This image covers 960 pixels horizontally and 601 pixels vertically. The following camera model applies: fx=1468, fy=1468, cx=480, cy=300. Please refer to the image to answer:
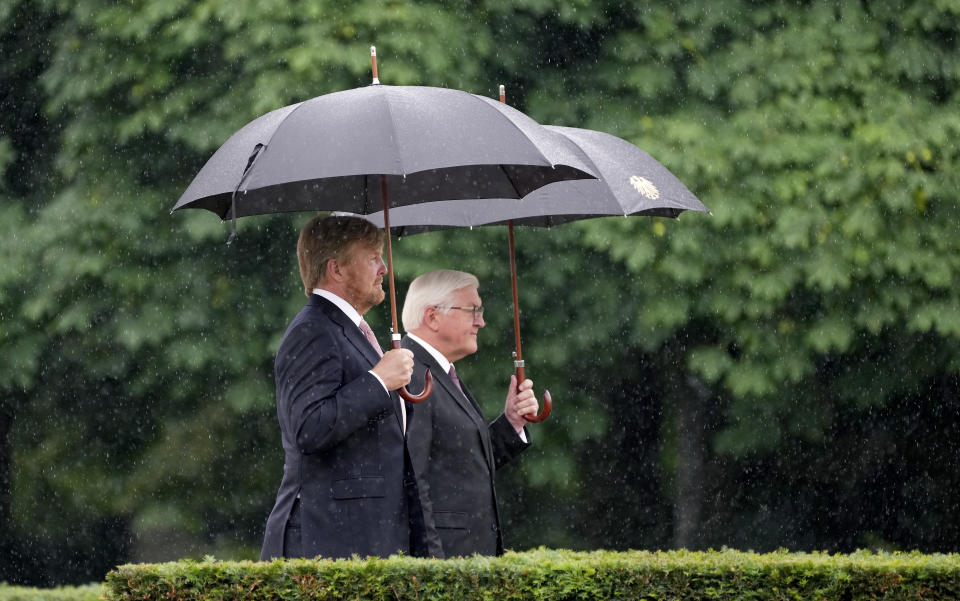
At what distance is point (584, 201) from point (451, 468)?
1.40 metres

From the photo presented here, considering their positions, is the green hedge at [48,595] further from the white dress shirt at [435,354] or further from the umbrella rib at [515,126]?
the umbrella rib at [515,126]

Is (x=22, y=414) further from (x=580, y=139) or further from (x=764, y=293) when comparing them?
(x=580, y=139)

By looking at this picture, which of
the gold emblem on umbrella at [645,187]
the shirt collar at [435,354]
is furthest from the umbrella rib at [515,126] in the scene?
the shirt collar at [435,354]

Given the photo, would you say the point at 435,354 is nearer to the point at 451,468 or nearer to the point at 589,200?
the point at 451,468

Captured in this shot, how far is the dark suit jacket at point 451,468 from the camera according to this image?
5.24 meters

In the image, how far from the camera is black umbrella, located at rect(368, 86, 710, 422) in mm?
5777

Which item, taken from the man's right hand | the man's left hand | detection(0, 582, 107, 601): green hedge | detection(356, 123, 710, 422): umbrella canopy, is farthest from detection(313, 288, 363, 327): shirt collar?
detection(0, 582, 107, 601): green hedge

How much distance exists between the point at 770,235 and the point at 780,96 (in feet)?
3.38

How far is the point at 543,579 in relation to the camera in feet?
14.7

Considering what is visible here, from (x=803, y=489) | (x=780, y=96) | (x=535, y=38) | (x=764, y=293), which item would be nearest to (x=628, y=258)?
(x=764, y=293)

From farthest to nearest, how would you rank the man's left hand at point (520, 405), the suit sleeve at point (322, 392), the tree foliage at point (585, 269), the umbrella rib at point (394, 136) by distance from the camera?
the tree foliage at point (585, 269), the man's left hand at point (520, 405), the suit sleeve at point (322, 392), the umbrella rib at point (394, 136)

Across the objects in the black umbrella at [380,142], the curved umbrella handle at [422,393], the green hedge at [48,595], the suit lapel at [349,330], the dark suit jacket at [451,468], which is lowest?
the green hedge at [48,595]

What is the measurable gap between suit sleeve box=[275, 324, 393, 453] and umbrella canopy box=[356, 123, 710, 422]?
0.99 metres

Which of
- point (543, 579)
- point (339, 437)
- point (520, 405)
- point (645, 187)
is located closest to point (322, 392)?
point (339, 437)
